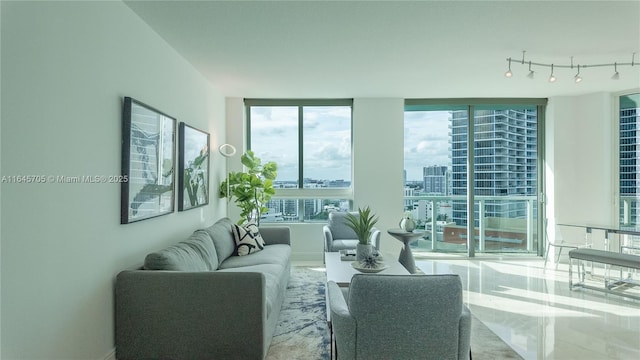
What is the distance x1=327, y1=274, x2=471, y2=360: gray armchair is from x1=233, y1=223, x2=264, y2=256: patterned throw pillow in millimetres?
2405

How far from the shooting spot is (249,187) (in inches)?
204

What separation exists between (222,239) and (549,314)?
11.2 ft

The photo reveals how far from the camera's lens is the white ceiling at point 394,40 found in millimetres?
2664

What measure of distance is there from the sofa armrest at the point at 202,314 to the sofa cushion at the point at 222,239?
118cm

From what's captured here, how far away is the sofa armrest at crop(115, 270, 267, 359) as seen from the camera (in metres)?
2.29

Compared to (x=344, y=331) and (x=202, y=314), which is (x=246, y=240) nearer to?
(x=202, y=314)

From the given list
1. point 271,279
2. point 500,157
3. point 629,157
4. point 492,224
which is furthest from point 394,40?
point 629,157

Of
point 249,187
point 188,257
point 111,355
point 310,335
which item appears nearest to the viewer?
point 111,355

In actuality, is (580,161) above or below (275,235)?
above

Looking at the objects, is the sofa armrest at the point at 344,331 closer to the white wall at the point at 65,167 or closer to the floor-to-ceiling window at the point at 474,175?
the white wall at the point at 65,167

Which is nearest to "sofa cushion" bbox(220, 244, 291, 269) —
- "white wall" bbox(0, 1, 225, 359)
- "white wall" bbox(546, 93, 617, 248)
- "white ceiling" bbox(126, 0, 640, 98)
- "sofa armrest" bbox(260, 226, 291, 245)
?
"sofa armrest" bbox(260, 226, 291, 245)

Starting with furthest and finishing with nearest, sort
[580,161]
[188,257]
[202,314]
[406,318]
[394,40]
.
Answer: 1. [580,161]
2. [394,40]
3. [188,257]
4. [202,314]
5. [406,318]

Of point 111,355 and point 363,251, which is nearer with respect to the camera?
point 111,355

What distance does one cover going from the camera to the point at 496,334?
294 cm
